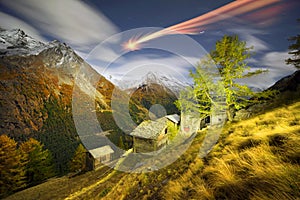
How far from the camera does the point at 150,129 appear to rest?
88.2 feet

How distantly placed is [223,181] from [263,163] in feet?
3.64

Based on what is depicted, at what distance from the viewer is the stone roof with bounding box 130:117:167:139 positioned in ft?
83.8

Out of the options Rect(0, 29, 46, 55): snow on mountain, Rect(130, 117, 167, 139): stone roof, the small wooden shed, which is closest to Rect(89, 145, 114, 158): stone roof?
the small wooden shed

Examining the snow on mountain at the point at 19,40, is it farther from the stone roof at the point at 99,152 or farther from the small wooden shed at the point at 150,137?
the small wooden shed at the point at 150,137

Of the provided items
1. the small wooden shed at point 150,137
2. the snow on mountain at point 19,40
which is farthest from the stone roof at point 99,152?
the snow on mountain at point 19,40

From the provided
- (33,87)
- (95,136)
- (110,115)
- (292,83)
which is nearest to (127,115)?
(110,115)

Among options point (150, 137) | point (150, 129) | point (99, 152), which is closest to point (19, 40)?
point (99, 152)

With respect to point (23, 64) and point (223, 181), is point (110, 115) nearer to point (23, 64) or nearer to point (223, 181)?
point (23, 64)

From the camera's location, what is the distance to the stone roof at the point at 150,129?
25.5m

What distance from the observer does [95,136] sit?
257ft

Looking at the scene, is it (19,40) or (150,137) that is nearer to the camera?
(150,137)

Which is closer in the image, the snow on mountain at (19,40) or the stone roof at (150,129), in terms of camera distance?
the stone roof at (150,129)

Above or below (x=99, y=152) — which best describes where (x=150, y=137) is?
above

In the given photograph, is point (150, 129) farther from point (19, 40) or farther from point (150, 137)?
point (19, 40)
